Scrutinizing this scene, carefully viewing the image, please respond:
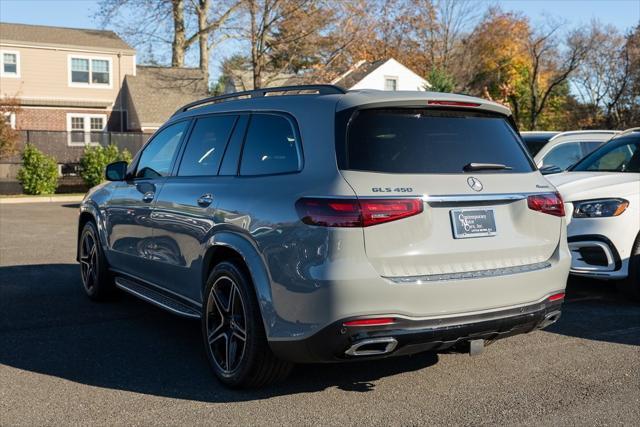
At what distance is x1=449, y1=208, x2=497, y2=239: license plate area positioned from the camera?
13.6ft

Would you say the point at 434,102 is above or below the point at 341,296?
above

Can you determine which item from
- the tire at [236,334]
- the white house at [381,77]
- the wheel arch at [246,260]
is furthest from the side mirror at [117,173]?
the white house at [381,77]

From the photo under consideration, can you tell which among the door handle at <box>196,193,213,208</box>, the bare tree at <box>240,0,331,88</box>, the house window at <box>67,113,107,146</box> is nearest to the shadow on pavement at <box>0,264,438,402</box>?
the door handle at <box>196,193,213,208</box>

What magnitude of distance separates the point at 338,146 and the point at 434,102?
740 mm

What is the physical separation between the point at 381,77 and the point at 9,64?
2234cm

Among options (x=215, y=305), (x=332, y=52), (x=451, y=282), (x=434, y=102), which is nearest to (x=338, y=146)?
(x=434, y=102)

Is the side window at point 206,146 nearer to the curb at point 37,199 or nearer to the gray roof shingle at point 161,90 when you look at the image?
the curb at point 37,199

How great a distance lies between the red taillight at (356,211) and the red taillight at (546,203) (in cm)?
92

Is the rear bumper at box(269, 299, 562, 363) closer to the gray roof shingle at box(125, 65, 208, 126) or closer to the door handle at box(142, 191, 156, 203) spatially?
the door handle at box(142, 191, 156, 203)

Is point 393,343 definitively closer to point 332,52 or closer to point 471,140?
point 471,140

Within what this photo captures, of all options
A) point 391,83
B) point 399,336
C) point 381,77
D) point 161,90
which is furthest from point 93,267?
point 391,83

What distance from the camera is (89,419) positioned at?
4121 millimetres

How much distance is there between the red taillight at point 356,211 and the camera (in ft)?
12.8

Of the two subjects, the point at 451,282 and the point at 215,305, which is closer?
the point at 451,282
